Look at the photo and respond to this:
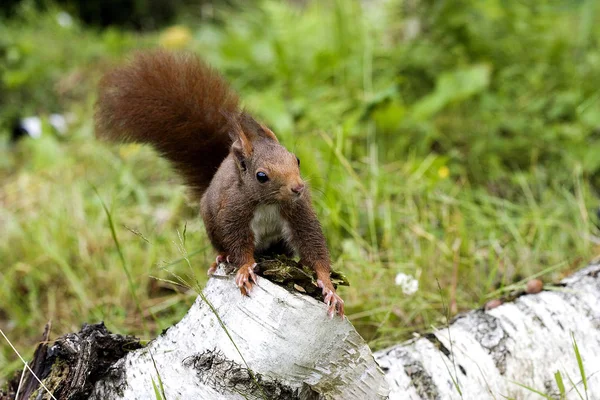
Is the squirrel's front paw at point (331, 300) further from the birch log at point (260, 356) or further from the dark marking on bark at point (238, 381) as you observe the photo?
the dark marking on bark at point (238, 381)

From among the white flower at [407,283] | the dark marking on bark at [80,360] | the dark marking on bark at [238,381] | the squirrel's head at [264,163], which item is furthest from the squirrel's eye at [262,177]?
the white flower at [407,283]

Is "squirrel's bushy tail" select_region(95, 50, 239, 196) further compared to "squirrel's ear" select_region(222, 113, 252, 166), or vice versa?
"squirrel's bushy tail" select_region(95, 50, 239, 196)

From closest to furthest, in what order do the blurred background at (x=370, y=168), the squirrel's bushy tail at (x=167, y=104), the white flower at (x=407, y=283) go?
the squirrel's bushy tail at (x=167, y=104), the white flower at (x=407, y=283), the blurred background at (x=370, y=168)

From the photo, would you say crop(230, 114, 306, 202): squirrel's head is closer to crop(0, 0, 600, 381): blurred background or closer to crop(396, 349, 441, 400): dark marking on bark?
crop(0, 0, 600, 381): blurred background

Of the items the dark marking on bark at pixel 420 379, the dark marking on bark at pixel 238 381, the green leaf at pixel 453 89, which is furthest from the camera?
the green leaf at pixel 453 89

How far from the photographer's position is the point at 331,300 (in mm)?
1648

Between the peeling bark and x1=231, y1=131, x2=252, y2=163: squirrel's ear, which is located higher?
x1=231, y1=131, x2=252, y2=163: squirrel's ear

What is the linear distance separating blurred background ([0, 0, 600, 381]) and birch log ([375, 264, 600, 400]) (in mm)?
257

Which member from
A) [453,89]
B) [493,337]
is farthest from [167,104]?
[453,89]

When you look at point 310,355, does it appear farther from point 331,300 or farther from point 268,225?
point 268,225

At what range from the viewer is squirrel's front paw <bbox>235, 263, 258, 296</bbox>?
1.63 m

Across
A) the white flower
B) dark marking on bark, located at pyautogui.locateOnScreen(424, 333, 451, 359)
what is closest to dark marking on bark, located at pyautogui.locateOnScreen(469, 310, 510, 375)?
dark marking on bark, located at pyautogui.locateOnScreen(424, 333, 451, 359)

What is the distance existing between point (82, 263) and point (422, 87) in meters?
2.28

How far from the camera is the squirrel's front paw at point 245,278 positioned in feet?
5.34
